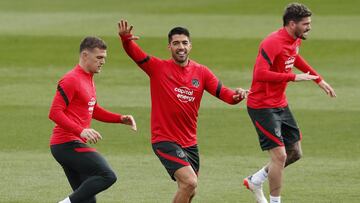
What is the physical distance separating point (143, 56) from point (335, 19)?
21467mm

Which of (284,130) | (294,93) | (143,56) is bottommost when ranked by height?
(294,93)

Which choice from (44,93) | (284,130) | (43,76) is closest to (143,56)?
(284,130)

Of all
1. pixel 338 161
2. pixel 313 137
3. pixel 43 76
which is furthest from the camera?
pixel 43 76

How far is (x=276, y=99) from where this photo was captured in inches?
530

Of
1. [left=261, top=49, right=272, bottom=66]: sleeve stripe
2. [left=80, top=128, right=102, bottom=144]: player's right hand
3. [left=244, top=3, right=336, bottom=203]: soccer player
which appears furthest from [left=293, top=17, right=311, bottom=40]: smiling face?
[left=80, top=128, right=102, bottom=144]: player's right hand

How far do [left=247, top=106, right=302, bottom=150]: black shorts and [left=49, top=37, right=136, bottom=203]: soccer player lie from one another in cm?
212

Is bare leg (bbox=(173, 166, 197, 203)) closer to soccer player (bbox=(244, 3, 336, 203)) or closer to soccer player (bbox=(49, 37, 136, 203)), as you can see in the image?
soccer player (bbox=(49, 37, 136, 203))

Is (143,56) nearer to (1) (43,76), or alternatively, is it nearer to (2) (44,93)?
(2) (44,93)

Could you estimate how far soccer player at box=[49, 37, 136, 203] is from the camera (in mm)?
11602

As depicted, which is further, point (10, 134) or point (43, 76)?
point (43, 76)

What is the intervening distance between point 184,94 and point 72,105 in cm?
129

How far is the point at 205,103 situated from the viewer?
843 inches

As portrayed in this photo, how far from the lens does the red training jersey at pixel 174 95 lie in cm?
1207

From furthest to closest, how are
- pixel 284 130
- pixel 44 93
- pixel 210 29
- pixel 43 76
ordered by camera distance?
pixel 210 29 < pixel 43 76 < pixel 44 93 < pixel 284 130
